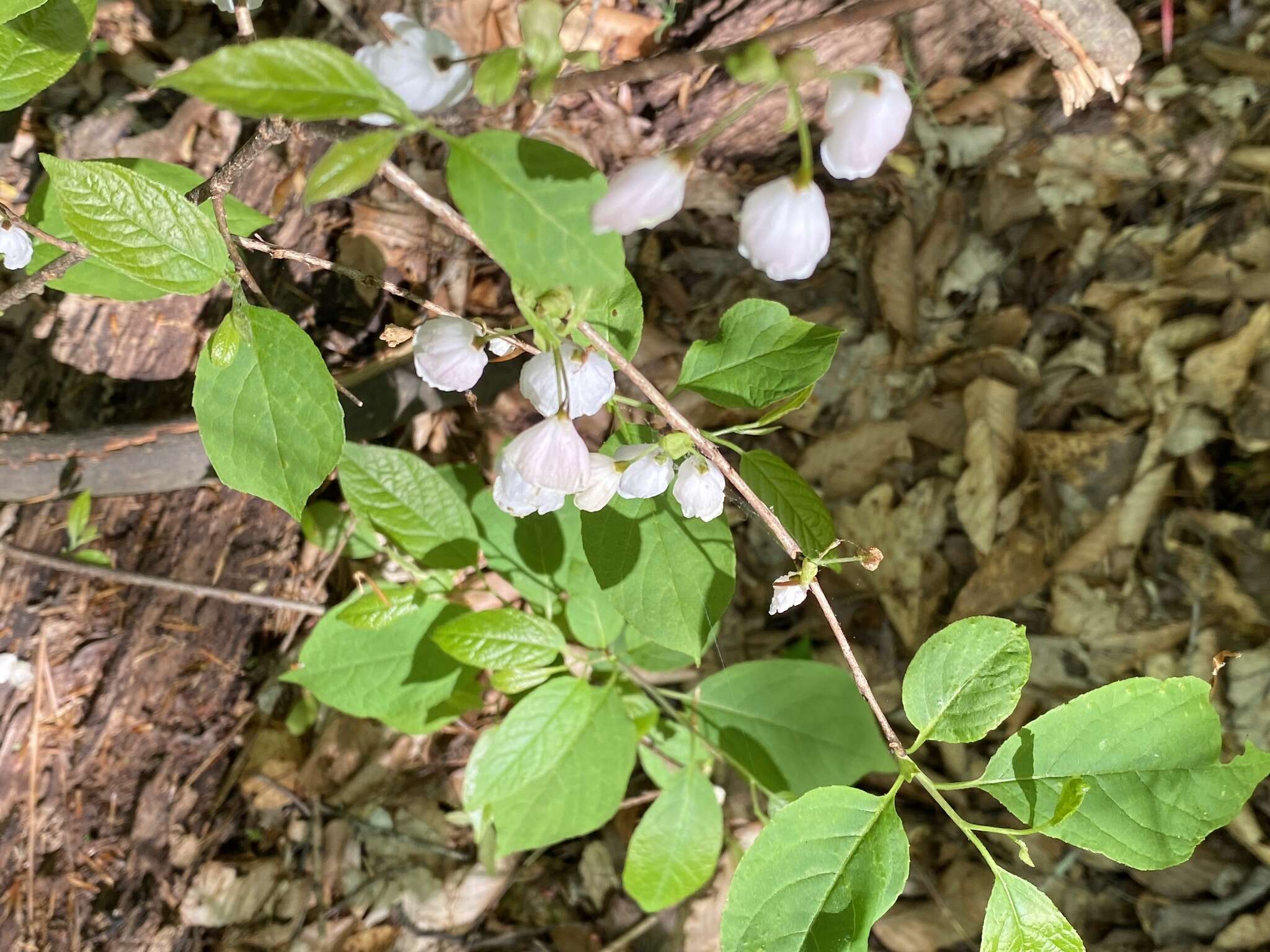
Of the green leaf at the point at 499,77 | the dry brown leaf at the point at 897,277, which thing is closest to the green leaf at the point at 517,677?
the green leaf at the point at 499,77

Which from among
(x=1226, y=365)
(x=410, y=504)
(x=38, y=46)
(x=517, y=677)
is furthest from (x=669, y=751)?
(x=1226, y=365)

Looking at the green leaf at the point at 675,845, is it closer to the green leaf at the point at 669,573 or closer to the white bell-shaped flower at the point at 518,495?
the green leaf at the point at 669,573

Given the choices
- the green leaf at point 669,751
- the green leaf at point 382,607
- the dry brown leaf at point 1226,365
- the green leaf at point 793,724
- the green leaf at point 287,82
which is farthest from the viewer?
the dry brown leaf at point 1226,365

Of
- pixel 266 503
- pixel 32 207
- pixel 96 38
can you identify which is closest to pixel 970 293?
pixel 266 503

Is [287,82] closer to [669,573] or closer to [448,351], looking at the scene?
[448,351]

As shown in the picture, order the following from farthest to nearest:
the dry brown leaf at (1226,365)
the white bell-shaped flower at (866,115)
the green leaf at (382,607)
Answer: the dry brown leaf at (1226,365) < the green leaf at (382,607) < the white bell-shaped flower at (866,115)

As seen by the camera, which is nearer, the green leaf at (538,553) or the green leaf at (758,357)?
the green leaf at (758,357)

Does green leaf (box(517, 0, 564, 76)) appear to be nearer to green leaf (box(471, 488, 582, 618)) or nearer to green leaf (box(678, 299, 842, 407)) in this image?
green leaf (box(678, 299, 842, 407))
